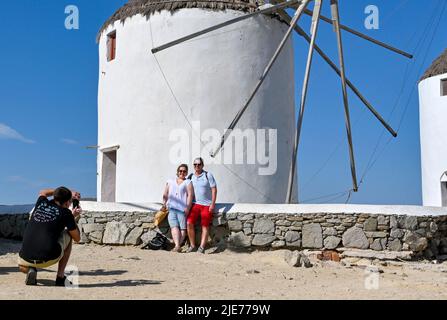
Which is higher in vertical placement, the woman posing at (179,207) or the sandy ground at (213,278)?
the woman posing at (179,207)

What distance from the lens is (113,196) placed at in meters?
12.6

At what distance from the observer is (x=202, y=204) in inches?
337

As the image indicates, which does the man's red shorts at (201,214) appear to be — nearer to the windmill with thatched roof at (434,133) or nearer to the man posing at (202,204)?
the man posing at (202,204)

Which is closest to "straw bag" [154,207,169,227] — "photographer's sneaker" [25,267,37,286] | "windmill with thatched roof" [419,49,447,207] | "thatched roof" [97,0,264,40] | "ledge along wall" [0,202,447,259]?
"ledge along wall" [0,202,447,259]

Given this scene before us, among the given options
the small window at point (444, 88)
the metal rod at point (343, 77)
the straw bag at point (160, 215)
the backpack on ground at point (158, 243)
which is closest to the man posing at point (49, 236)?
the backpack on ground at point (158, 243)

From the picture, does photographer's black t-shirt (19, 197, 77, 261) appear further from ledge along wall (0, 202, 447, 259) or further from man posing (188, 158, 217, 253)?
ledge along wall (0, 202, 447, 259)

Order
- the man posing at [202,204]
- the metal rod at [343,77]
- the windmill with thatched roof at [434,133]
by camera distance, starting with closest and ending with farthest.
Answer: the man posing at [202,204], the metal rod at [343,77], the windmill with thatched roof at [434,133]

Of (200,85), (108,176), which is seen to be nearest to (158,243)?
(200,85)

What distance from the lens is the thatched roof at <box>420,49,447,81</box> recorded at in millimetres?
17184

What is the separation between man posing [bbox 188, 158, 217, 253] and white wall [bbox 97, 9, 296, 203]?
2.35 m

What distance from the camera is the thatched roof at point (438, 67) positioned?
1718 cm

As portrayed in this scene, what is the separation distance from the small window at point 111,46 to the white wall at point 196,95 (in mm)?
711
